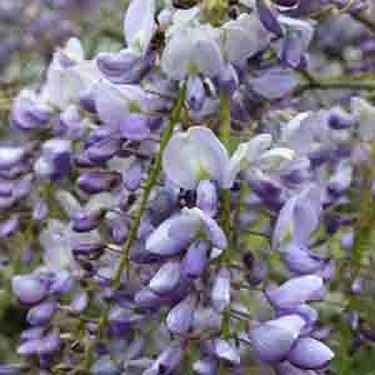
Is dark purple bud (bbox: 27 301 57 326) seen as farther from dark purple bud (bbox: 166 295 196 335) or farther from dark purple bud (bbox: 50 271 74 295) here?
dark purple bud (bbox: 166 295 196 335)

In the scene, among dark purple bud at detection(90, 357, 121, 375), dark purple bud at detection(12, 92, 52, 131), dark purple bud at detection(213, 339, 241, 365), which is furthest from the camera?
dark purple bud at detection(12, 92, 52, 131)

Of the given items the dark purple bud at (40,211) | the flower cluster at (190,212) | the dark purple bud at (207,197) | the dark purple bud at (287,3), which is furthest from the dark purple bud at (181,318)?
the dark purple bud at (40,211)

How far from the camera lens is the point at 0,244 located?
1897 mm

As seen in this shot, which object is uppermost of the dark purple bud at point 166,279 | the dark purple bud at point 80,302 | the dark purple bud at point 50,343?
the dark purple bud at point 166,279

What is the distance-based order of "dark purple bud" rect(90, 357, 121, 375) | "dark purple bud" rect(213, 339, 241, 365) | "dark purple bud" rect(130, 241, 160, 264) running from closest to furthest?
1. "dark purple bud" rect(213, 339, 241, 365)
2. "dark purple bud" rect(130, 241, 160, 264)
3. "dark purple bud" rect(90, 357, 121, 375)

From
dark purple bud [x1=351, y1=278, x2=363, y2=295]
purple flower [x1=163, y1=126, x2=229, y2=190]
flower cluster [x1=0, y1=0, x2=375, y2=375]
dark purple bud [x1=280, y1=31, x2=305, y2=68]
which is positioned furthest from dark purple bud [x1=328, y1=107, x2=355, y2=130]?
purple flower [x1=163, y1=126, x2=229, y2=190]

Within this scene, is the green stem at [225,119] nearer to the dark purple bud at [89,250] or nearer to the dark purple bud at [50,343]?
the dark purple bud at [89,250]

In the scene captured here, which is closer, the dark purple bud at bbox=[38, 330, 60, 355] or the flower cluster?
the flower cluster

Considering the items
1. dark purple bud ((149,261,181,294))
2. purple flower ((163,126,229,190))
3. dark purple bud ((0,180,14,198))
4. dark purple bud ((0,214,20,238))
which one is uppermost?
purple flower ((163,126,229,190))

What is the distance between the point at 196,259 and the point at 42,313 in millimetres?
314

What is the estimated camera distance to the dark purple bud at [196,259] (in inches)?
50.1

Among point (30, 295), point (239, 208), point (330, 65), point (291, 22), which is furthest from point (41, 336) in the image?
point (330, 65)

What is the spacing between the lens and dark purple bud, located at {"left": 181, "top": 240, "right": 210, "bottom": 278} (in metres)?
1.27

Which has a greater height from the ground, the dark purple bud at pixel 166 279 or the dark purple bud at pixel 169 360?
the dark purple bud at pixel 166 279
